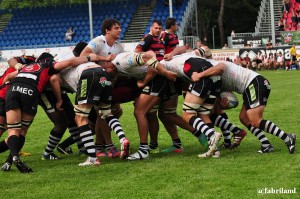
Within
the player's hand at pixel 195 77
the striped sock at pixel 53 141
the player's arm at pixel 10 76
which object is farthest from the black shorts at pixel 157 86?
the player's arm at pixel 10 76

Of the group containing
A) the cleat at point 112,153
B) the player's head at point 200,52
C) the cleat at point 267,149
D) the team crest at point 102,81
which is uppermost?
the player's head at point 200,52

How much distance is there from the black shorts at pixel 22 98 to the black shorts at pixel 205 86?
7.36 feet

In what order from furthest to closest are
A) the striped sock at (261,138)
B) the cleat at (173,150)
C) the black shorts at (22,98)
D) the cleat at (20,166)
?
the cleat at (173,150), the striped sock at (261,138), the black shorts at (22,98), the cleat at (20,166)

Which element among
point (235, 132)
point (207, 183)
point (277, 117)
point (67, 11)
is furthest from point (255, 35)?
point (207, 183)

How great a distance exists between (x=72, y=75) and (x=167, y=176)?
251cm

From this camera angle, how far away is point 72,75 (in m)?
9.76

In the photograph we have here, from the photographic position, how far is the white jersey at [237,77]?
9.65 meters

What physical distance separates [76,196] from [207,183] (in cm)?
146

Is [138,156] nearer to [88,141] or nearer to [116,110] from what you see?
[88,141]

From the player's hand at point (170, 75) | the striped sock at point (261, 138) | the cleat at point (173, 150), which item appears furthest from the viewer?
the cleat at point (173, 150)

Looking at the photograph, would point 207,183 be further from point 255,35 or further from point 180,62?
point 255,35

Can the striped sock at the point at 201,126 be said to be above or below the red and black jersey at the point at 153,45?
below

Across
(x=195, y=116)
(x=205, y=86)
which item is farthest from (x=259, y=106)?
(x=195, y=116)

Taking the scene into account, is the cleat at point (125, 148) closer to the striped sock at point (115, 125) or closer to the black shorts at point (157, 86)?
the striped sock at point (115, 125)
